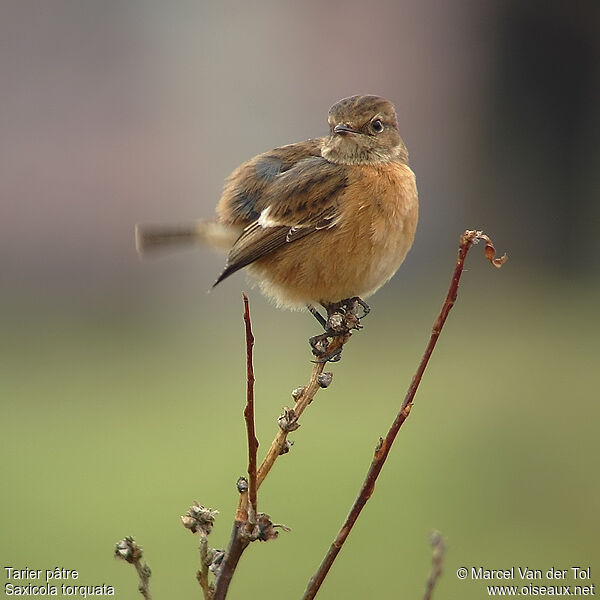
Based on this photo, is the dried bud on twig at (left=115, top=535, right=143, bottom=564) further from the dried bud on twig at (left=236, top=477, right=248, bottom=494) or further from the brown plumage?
the brown plumage

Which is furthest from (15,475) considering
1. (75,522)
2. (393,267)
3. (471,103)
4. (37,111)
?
(471,103)

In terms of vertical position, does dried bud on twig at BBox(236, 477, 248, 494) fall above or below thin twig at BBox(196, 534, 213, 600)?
above

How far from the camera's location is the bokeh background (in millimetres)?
9359

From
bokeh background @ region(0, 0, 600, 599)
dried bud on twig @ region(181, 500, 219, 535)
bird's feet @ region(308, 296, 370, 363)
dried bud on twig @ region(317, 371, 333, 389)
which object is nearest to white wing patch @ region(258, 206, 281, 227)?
bird's feet @ region(308, 296, 370, 363)

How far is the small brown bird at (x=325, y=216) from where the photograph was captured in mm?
4887

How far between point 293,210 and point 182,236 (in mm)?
614

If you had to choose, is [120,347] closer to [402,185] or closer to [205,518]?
[402,185]

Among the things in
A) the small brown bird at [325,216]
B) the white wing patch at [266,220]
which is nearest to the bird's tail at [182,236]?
the small brown bird at [325,216]

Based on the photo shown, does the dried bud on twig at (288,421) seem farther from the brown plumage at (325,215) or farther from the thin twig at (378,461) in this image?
the brown plumage at (325,215)

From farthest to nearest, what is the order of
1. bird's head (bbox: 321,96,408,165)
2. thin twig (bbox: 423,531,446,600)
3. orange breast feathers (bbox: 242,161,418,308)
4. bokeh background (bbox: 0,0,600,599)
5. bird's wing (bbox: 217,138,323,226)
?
bokeh background (bbox: 0,0,600,599) → bird's wing (bbox: 217,138,323,226) → bird's head (bbox: 321,96,408,165) → orange breast feathers (bbox: 242,161,418,308) → thin twig (bbox: 423,531,446,600)

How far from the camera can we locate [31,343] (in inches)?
588

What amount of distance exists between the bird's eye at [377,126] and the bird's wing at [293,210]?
244 millimetres

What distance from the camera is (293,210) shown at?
5.05 meters

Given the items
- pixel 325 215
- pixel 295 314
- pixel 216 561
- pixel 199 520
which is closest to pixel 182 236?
pixel 325 215
